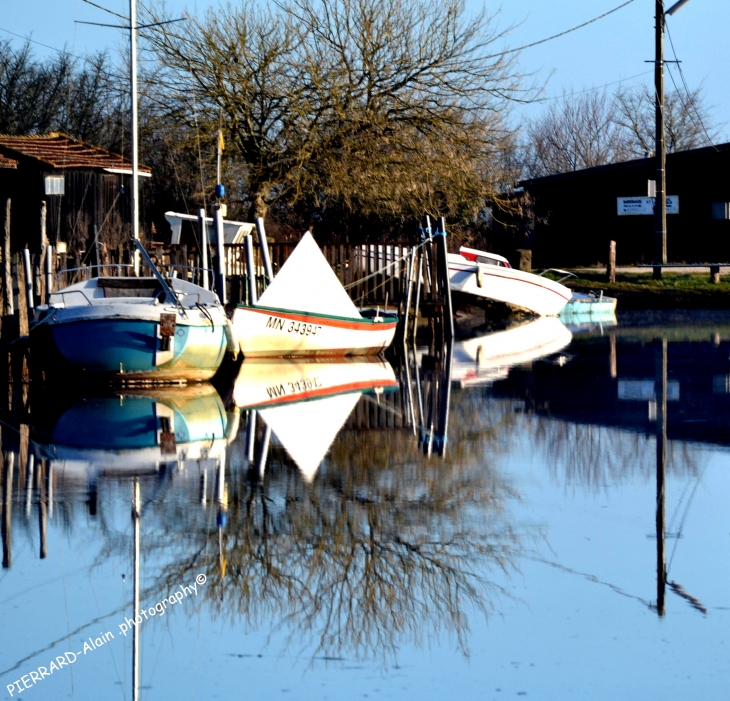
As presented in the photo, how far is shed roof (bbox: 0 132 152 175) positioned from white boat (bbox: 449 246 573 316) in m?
8.06

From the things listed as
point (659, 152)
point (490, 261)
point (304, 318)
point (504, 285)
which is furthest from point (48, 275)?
point (659, 152)

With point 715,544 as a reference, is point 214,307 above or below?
above

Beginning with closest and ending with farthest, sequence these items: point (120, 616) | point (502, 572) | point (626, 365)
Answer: point (120, 616) → point (502, 572) → point (626, 365)

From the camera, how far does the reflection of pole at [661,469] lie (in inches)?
247

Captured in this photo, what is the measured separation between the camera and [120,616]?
231 inches

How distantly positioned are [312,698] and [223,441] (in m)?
6.17

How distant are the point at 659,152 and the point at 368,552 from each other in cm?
2947

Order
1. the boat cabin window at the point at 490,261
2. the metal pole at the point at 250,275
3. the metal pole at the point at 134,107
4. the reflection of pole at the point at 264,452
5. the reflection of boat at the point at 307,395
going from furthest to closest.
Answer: the boat cabin window at the point at 490,261 < the metal pole at the point at 134,107 < the metal pole at the point at 250,275 < the reflection of boat at the point at 307,395 < the reflection of pole at the point at 264,452

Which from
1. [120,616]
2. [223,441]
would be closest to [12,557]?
[120,616]

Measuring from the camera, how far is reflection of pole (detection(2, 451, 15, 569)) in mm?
6922

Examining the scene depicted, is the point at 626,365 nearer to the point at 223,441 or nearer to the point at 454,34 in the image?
the point at 223,441

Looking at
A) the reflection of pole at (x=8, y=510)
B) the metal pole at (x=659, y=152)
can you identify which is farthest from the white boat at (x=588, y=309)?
the reflection of pole at (x=8, y=510)

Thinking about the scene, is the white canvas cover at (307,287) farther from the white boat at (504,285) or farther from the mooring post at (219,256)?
the white boat at (504,285)

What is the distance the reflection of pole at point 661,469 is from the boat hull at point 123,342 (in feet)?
19.7
